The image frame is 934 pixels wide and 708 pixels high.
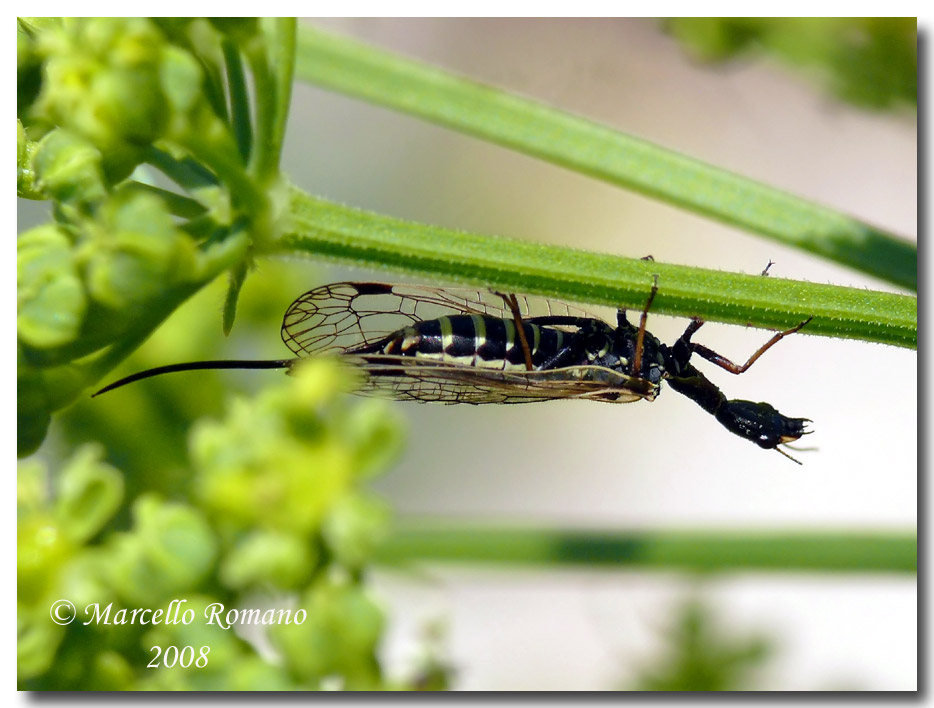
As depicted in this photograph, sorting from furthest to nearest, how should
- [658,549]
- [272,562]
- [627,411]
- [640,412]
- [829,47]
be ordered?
[627,411], [640,412], [829,47], [658,549], [272,562]

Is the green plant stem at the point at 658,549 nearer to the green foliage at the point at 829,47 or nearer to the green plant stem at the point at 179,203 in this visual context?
the green plant stem at the point at 179,203

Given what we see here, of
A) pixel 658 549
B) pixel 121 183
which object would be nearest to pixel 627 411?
pixel 658 549

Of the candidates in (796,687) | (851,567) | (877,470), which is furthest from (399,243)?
(877,470)

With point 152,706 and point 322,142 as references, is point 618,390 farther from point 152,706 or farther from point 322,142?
point 322,142

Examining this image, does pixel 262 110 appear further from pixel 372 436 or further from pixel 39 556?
pixel 39 556

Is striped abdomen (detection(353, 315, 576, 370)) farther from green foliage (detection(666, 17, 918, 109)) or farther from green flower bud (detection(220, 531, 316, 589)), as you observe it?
green foliage (detection(666, 17, 918, 109))

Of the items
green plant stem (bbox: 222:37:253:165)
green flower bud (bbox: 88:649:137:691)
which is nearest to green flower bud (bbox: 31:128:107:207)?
green plant stem (bbox: 222:37:253:165)
